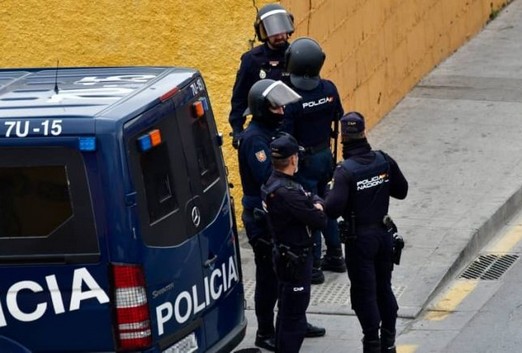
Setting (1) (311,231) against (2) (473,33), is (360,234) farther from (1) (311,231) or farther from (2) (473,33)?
(2) (473,33)

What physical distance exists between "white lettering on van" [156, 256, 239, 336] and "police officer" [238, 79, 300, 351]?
27.5 inches

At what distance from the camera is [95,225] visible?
23.3 feet

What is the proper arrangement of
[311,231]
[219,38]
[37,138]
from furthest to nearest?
1. [219,38]
2. [311,231]
3. [37,138]

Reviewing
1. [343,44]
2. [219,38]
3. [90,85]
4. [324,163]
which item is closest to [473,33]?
[343,44]

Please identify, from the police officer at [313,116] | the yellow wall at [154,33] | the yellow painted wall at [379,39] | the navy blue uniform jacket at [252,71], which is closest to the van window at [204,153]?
the police officer at [313,116]

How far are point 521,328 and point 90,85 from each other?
136 inches

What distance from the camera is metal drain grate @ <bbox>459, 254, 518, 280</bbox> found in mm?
10477

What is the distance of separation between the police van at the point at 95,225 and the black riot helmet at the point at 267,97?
1220mm

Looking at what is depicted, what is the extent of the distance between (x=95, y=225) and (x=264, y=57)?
139 inches

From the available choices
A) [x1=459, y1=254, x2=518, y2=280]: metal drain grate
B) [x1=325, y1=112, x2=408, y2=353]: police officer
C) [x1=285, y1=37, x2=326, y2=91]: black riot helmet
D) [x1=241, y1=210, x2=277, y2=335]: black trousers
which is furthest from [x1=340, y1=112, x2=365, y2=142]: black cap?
[x1=459, y1=254, x2=518, y2=280]: metal drain grate

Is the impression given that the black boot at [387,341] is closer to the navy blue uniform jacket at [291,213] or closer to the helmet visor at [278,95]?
the navy blue uniform jacket at [291,213]

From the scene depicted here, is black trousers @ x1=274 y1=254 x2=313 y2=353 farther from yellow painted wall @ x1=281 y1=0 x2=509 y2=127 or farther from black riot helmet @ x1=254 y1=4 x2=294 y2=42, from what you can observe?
yellow painted wall @ x1=281 y1=0 x2=509 y2=127

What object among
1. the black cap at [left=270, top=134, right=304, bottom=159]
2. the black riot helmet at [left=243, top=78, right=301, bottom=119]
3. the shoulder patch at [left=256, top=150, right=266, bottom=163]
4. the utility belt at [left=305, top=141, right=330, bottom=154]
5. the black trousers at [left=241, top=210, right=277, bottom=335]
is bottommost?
the black trousers at [left=241, top=210, right=277, bottom=335]

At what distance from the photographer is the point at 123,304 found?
7.19 m
